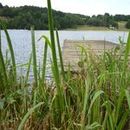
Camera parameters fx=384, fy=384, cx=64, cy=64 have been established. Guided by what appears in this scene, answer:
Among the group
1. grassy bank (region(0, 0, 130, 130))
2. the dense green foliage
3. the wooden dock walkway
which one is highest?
the dense green foliage

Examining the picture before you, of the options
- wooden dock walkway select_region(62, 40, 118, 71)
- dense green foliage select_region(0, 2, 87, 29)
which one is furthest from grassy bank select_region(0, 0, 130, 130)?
dense green foliage select_region(0, 2, 87, 29)

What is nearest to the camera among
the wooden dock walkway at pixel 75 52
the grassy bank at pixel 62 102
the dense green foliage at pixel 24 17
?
the grassy bank at pixel 62 102

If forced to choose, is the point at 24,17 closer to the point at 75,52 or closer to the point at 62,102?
the point at 62,102

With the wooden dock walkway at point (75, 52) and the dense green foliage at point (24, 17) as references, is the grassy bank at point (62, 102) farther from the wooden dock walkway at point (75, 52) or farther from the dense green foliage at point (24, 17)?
the dense green foliage at point (24, 17)

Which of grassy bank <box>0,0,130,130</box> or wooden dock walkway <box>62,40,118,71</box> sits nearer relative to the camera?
grassy bank <box>0,0,130,130</box>

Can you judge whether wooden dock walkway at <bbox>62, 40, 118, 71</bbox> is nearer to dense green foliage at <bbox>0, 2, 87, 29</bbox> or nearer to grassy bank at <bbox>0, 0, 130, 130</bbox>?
dense green foliage at <bbox>0, 2, 87, 29</bbox>

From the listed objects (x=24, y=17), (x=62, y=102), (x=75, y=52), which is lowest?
(x=75, y=52)

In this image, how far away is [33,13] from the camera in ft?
10.5

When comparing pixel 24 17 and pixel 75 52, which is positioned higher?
pixel 24 17

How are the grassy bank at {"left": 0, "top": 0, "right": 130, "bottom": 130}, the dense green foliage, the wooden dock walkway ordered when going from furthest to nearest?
the wooden dock walkway, the dense green foliage, the grassy bank at {"left": 0, "top": 0, "right": 130, "bottom": 130}

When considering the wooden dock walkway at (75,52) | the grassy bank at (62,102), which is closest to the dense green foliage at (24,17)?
the wooden dock walkway at (75,52)

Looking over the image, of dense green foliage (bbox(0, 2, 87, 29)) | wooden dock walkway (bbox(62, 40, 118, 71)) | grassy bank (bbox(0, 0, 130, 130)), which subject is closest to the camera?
grassy bank (bbox(0, 0, 130, 130))

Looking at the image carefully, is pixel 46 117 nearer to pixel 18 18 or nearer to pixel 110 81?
pixel 110 81

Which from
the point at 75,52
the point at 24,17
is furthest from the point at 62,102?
the point at 75,52
